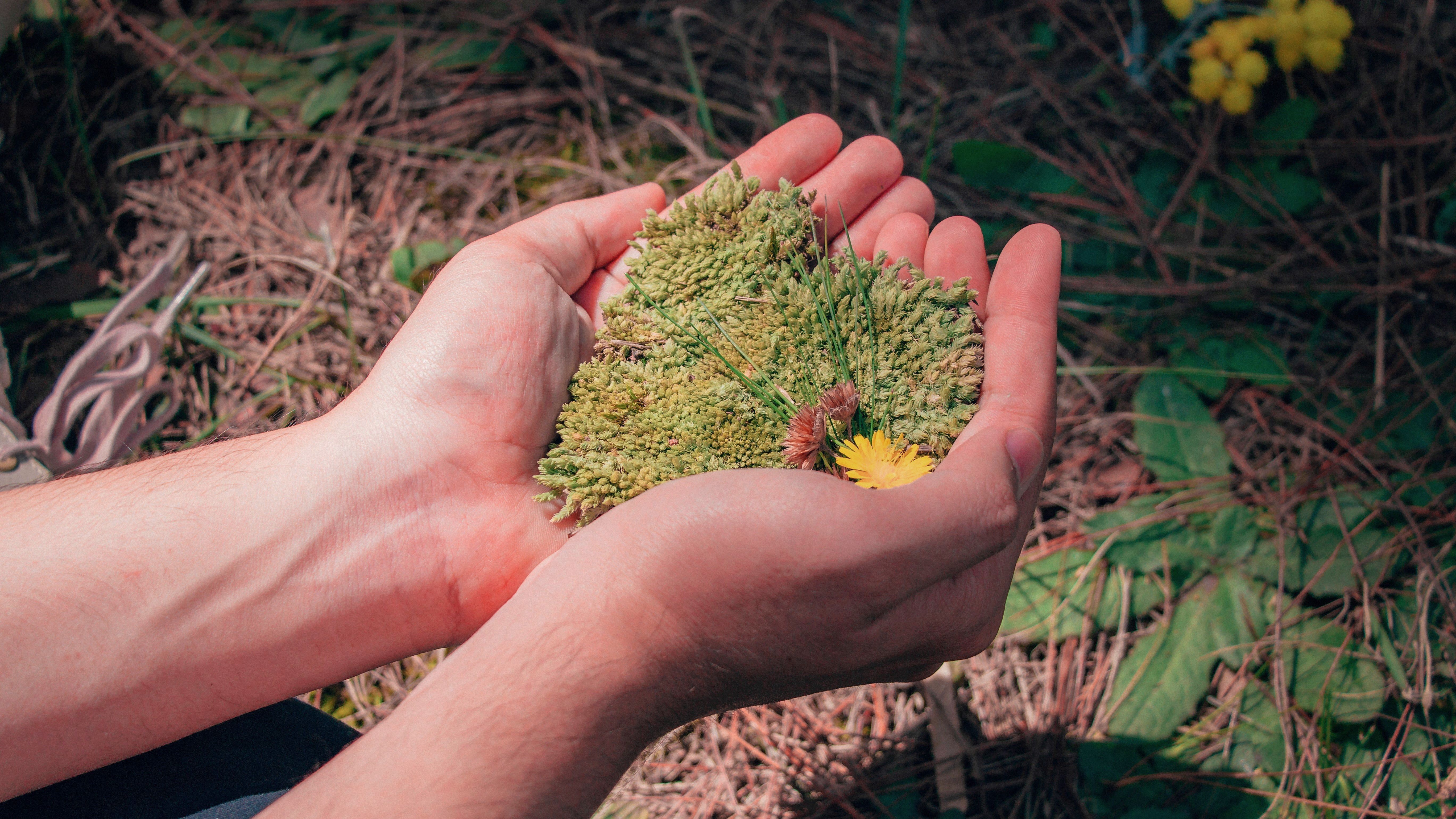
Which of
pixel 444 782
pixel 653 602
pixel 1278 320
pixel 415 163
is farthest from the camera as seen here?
pixel 415 163

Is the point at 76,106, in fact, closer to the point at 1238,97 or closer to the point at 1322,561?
the point at 1238,97

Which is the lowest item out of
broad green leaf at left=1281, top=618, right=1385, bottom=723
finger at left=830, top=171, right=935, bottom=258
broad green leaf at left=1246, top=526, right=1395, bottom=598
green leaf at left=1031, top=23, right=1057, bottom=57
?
broad green leaf at left=1281, top=618, right=1385, bottom=723

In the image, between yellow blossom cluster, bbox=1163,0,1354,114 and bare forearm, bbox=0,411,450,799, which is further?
yellow blossom cluster, bbox=1163,0,1354,114

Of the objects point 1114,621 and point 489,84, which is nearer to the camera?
point 1114,621

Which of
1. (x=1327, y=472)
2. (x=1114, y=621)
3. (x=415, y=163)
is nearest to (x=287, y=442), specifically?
(x=415, y=163)

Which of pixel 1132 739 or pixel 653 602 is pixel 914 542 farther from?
pixel 1132 739

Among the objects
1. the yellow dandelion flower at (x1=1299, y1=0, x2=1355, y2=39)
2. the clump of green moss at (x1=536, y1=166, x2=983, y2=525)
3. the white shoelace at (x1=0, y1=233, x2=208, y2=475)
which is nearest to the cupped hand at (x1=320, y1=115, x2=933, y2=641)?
the clump of green moss at (x1=536, y1=166, x2=983, y2=525)

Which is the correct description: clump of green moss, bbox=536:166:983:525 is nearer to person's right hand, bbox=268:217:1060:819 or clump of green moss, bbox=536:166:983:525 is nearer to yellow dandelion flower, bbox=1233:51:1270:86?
person's right hand, bbox=268:217:1060:819
